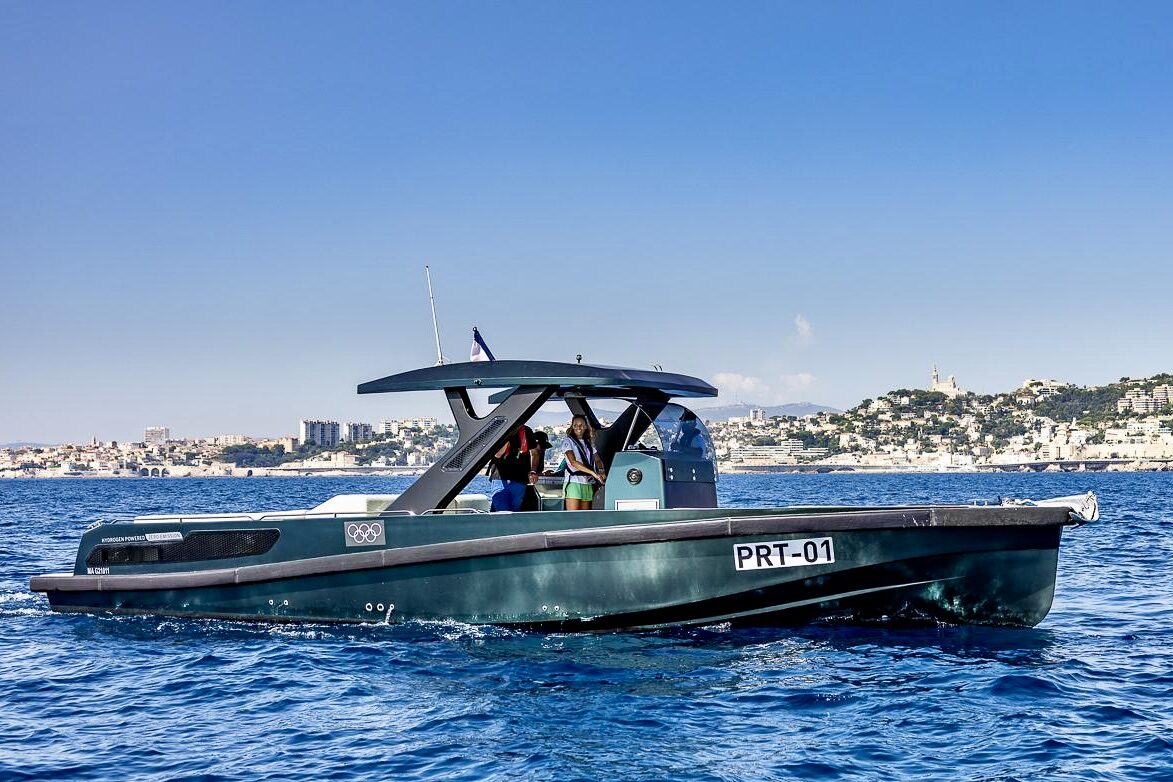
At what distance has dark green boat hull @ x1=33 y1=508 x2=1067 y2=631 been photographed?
996 centimetres

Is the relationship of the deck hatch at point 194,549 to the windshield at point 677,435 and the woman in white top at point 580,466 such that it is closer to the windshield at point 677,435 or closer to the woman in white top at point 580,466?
the woman in white top at point 580,466

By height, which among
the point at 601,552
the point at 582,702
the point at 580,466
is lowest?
the point at 582,702

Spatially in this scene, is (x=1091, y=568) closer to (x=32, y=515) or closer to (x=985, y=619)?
(x=985, y=619)

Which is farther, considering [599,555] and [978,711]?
[599,555]

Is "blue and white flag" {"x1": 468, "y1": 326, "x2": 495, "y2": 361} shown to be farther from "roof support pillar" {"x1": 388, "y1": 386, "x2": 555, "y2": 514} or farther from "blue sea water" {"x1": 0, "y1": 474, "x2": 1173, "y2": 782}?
"blue sea water" {"x1": 0, "y1": 474, "x2": 1173, "y2": 782}

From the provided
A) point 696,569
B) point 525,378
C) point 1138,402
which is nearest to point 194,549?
point 525,378

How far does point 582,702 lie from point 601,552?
2.18 meters

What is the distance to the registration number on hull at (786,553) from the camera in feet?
32.7

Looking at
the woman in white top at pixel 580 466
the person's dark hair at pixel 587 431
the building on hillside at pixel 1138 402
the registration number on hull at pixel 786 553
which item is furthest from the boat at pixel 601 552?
the building on hillside at pixel 1138 402

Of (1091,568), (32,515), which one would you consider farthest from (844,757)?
(32,515)

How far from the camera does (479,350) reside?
12273 millimetres

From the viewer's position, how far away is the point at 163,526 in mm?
11922

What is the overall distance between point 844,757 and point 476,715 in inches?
96.9

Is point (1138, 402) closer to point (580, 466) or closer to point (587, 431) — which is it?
point (587, 431)
